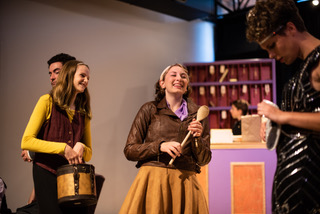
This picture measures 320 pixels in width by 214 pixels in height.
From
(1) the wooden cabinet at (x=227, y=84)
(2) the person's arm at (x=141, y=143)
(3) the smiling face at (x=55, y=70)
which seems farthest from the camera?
(1) the wooden cabinet at (x=227, y=84)

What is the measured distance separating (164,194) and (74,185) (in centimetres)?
58

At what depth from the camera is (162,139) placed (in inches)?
97.6

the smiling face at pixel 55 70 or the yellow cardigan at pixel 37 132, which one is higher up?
the smiling face at pixel 55 70

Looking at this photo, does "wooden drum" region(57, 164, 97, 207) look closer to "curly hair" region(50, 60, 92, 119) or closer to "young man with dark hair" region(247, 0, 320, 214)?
"curly hair" region(50, 60, 92, 119)

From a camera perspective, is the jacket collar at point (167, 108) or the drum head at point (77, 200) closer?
the drum head at point (77, 200)

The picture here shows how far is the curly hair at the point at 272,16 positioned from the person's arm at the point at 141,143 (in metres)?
1.10

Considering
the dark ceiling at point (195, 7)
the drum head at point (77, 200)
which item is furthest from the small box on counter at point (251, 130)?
the dark ceiling at point (195, 7)

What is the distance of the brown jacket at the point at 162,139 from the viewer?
242 cm

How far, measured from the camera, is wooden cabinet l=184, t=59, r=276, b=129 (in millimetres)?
7387

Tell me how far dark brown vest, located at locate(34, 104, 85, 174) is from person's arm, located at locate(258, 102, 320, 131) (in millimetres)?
1457

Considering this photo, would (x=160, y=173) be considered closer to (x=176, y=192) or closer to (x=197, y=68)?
(x=176, y=192)

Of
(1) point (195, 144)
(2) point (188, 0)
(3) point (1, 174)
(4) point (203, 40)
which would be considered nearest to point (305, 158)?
(1) point (195, 144)

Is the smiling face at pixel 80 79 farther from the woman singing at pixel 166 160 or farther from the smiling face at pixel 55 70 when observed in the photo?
the smiling face at pixel 55 70

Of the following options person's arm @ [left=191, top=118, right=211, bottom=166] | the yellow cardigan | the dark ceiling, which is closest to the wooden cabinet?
the dark ceiling
